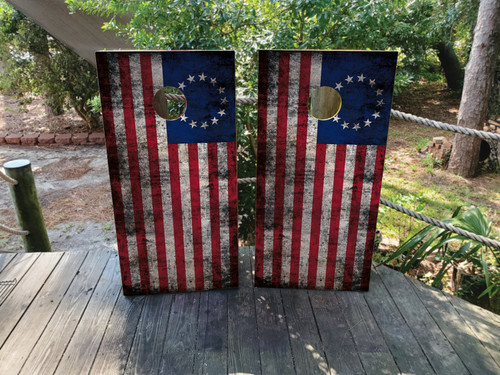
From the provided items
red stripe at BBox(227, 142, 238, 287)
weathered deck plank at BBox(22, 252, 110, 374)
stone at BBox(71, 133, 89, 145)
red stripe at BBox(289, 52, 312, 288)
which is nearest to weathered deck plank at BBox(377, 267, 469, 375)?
red stripe at BBox(289, 52, 312, 288)

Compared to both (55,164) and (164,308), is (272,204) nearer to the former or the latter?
(164,308)

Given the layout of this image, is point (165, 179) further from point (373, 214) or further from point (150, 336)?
point (373, 214)

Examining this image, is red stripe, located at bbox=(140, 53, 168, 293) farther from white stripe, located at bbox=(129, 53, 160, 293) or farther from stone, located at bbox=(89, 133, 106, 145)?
stone, located at bbox=(89, 133, 106, 145)

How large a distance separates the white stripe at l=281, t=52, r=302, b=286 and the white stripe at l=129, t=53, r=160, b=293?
0.67 metres

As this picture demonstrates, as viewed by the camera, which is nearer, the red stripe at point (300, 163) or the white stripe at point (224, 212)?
the red stripe at point (300, 163)

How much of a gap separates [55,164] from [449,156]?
6136 mm

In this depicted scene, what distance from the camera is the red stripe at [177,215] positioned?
203 cm

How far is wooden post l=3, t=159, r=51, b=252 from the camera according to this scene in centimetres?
281

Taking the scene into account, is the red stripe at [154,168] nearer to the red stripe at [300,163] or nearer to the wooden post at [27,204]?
the red stripe at [300,163]

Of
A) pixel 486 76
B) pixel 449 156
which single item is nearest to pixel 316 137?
pixel 486 76

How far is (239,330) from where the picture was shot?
1985 mm

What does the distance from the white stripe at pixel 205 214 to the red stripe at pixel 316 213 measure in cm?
53

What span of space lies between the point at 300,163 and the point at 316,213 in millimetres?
278

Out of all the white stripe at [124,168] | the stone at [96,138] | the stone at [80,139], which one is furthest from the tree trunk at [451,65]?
the white stripe at [124,168]
